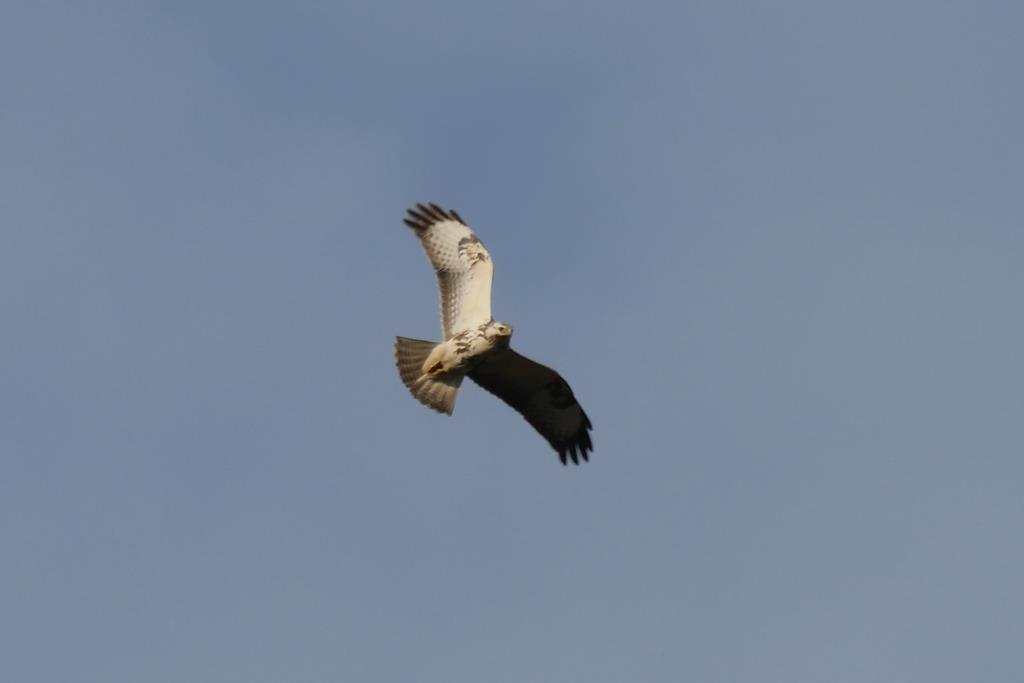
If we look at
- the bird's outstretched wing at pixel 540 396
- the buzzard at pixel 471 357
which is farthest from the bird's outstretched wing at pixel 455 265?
the bird's outstretched wing at pixel 540 396

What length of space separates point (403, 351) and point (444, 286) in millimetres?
993

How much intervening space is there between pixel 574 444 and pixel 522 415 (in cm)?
75

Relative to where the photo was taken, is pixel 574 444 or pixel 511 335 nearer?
pixel 511 335

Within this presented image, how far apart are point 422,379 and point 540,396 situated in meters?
1.63

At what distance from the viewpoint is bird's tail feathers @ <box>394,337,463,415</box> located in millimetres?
17172

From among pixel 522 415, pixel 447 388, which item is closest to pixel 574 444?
pixel 522 415

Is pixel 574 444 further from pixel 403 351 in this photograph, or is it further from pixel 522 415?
pixel 403 351

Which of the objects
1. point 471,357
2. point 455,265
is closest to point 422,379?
point 471,357

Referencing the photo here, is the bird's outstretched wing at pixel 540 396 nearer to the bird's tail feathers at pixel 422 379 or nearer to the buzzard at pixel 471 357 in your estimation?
the buzzard at pixel 471 357

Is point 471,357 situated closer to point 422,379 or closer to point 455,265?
Result: point 422,379

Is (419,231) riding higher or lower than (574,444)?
higher

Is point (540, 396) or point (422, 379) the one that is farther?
point (540, 396)

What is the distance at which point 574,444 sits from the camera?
1886cm

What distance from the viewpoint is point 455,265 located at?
1809cm
